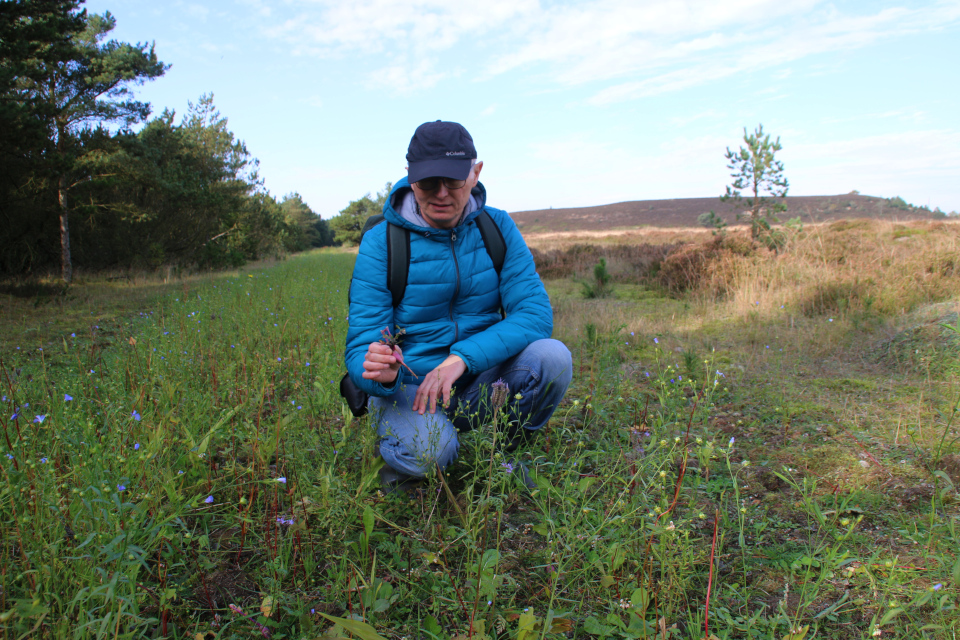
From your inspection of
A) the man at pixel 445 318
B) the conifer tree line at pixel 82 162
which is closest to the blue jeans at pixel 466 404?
the man at pixel 445 318

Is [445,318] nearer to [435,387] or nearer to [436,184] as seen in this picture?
[435,387]

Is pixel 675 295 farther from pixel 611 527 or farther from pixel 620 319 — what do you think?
pixel 611 527

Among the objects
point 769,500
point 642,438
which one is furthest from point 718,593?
point 642,438

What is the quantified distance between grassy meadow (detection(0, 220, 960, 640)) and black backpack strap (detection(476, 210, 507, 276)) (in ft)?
2.85

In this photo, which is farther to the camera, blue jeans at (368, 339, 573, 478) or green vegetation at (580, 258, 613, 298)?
green vegetation at (580, 258, 613, 298)

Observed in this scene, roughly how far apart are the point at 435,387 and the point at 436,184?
0.85 metres

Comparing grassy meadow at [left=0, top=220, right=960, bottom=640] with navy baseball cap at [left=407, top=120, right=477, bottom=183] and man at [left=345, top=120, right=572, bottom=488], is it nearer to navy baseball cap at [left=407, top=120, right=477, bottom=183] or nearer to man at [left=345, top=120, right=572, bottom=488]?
man at [left=345, top=120, right=572, bottom=488]

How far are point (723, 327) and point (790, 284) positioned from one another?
1663mm

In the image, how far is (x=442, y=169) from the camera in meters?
2.04

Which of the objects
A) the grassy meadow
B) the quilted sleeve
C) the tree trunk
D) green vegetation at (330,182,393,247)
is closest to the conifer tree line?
the tree trunk

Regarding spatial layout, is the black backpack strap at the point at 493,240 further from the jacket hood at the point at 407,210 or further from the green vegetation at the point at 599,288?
the green vegetation at the point at 599,288

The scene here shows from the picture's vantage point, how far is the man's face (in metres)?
2.16

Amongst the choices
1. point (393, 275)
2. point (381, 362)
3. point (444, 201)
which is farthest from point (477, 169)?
point (381, 362)

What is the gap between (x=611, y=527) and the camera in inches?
74.3
